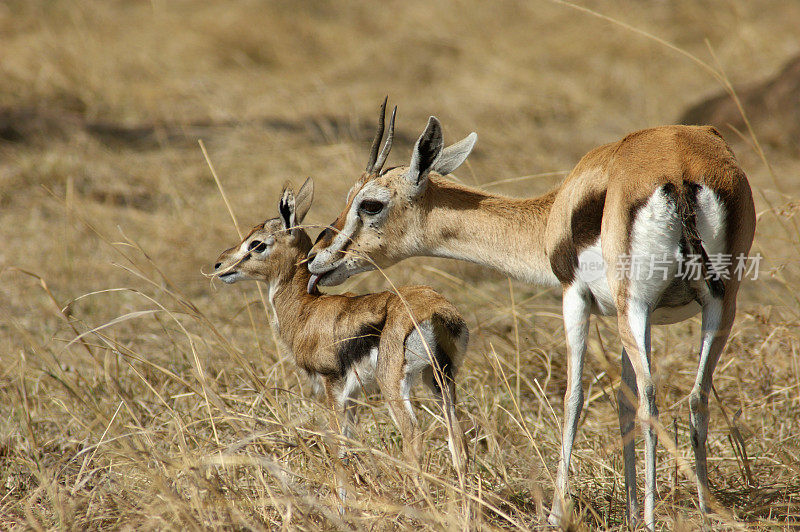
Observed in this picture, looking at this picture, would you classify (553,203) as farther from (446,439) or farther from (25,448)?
(25,448)

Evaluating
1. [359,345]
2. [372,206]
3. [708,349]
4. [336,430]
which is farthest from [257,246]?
[708,349]

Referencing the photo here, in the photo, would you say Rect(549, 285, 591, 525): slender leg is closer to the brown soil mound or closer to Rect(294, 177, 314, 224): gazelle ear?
Rect(294, 177, 314, 224): gazelle ear

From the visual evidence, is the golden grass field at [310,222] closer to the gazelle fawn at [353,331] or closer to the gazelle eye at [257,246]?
the gazelle fawn at [353,331]

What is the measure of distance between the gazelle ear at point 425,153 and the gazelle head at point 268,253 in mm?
787

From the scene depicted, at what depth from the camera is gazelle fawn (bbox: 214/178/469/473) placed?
3.51 m

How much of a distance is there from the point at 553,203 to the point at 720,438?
1.65 metres

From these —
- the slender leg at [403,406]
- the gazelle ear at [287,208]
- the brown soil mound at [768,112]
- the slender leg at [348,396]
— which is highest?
the brown soil mound at [768,112]

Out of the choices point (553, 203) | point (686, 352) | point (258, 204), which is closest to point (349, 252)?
point (553, 203)

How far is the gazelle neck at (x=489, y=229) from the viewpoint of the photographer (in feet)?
11.9

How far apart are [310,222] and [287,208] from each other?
2.18 metres

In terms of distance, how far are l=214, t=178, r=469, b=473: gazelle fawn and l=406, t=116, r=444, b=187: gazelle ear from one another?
544mm

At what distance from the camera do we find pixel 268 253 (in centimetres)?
433

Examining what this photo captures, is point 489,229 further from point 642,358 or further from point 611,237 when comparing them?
point 642,358

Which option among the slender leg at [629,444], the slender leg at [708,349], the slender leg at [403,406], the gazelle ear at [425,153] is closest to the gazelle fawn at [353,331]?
the slender leg at [403,406]
